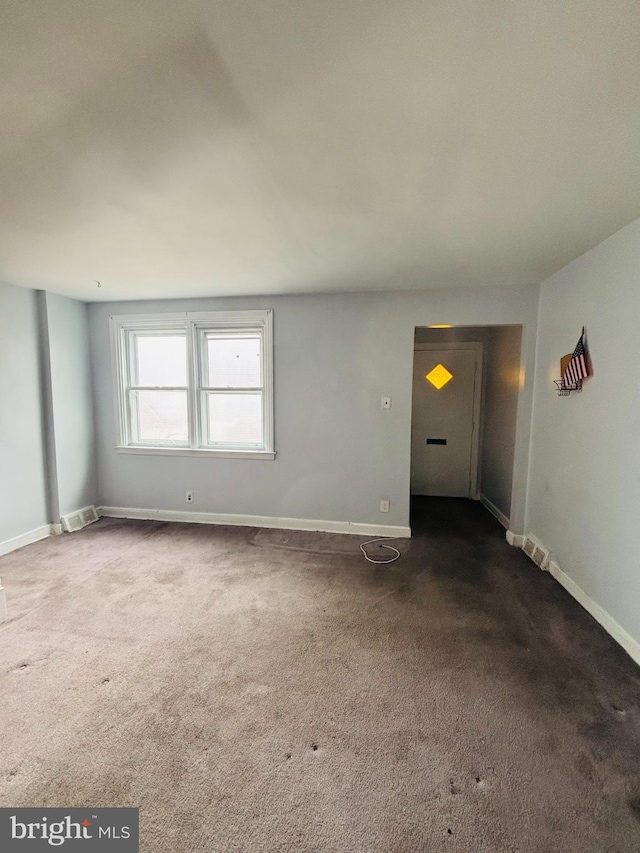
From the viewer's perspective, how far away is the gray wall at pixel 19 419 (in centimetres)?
314

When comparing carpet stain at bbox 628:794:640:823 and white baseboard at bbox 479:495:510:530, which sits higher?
white baseboard at bbox 479:495:510:530

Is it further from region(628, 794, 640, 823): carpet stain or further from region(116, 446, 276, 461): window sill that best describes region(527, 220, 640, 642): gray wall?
region(116, 446, 276, 461): window sill

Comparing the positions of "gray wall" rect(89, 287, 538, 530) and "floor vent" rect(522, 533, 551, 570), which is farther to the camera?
"gray wall" rect(89, 287, 538, 530)

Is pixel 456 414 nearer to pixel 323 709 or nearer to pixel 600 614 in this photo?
pixel 600 614

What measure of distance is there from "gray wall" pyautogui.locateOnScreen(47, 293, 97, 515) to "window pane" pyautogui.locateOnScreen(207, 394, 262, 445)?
1.41m

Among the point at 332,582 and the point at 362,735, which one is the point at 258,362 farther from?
the point at 362,735

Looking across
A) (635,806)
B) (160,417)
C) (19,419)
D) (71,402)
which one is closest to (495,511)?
(635,806)

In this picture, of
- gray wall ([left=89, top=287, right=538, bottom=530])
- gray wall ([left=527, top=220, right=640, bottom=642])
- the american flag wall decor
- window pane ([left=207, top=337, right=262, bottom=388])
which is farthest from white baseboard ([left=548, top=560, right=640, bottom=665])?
window pane ([left=207, top=337, right=262, bottom=388])

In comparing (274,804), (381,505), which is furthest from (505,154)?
(381,505)

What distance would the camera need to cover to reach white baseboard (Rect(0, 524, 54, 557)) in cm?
314

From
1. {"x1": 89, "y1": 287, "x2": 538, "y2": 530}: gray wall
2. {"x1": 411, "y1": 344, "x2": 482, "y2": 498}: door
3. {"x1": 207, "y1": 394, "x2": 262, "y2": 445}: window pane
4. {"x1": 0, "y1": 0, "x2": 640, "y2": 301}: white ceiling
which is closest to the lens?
{"x1": 0, "y1": 0, "x2": 640, "y2": 301}: white ceiling

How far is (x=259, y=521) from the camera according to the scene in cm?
378

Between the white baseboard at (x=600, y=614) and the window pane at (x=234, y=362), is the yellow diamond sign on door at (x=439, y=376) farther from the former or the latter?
the white baseboard at (x=600, y=614)

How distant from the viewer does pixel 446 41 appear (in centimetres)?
95
